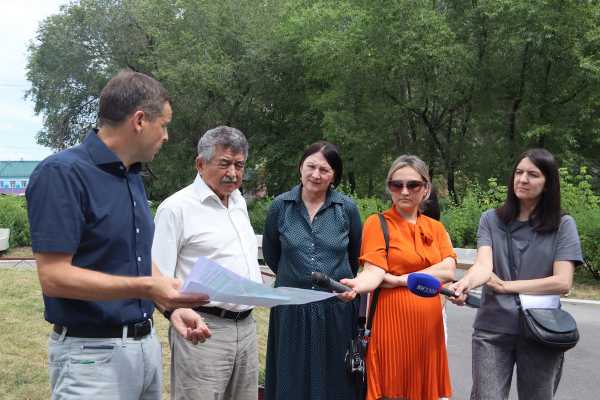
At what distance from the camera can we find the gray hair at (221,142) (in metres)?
3.40

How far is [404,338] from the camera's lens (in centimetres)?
359

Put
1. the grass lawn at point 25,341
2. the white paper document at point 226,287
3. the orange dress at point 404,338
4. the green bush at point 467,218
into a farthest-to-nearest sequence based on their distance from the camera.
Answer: the green bush at point 467,218 → the grass lawn at point 25,341 → the orange dress at point 404,338 → the white paper document at point 226,287

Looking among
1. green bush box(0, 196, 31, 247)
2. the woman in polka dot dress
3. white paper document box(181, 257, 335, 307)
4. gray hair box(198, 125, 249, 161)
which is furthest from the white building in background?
white paper document box(181, 257, 335, 307)

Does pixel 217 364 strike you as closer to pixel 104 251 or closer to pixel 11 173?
pixel 104 251

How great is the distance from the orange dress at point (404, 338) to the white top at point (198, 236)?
77 centimetres

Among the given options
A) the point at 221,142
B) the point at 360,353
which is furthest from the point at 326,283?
the point at 221,142

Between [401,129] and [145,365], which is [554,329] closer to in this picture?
[145,365]

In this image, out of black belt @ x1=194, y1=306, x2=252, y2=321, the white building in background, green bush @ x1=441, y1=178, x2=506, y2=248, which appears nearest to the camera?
black belt @ x1=194, y1=306, x2=252, y2=321

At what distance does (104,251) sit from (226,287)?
18.0 inches

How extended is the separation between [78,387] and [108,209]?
625mm

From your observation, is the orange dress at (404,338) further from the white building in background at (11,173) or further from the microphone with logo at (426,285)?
the white building in background at (11,173)

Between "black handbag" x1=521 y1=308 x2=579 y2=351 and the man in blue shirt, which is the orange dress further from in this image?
the man in blue shirt

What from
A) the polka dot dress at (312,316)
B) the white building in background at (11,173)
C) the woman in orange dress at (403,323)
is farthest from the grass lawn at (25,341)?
the white building in background at (11,173)

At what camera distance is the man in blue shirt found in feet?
6.71
